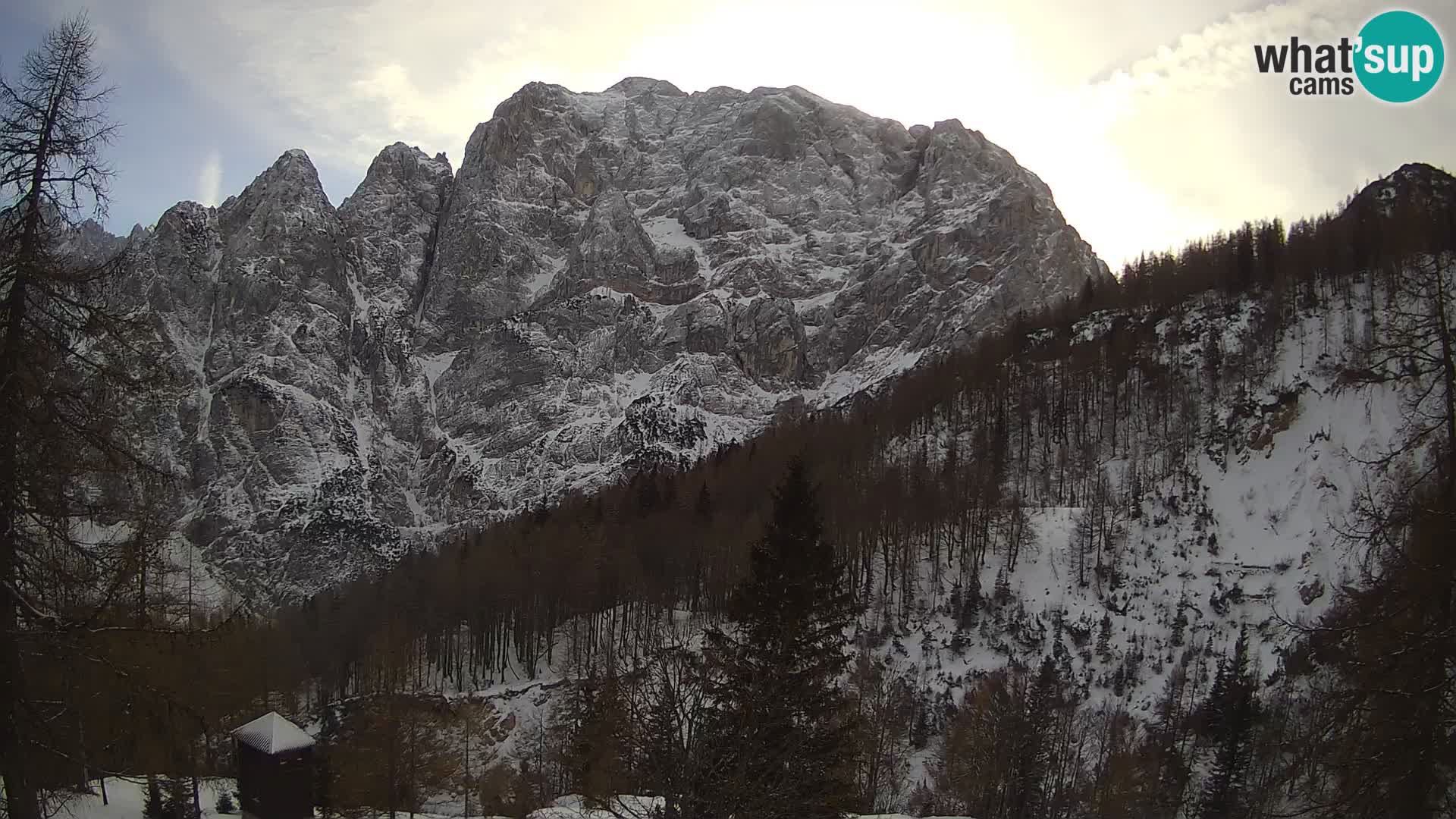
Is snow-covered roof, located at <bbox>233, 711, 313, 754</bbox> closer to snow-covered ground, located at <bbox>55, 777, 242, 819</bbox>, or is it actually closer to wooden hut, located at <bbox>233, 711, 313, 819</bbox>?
wooden hut, located at <bbox>233, 711, 313, 819</bbox>

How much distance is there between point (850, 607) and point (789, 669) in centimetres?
362

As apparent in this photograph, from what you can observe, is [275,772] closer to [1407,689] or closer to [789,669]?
[789,669]

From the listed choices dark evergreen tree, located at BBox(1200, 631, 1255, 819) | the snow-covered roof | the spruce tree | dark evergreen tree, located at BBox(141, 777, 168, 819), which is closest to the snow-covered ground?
dark evergreen tree, located at BBox(141, 777, 168, 819)

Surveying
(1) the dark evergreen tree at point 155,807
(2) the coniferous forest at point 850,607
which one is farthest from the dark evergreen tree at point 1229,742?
(1) the dark evergreen tree at point 155,807

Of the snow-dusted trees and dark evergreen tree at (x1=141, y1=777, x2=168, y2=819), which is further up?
the snow-dusted trees

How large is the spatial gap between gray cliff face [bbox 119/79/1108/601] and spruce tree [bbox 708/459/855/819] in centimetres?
12116

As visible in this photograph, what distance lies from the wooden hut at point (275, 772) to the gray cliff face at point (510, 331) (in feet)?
355

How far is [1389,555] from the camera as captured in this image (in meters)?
11.9

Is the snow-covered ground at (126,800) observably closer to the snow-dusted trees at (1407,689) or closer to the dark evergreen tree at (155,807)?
the dark evergreen tree at (155,807)

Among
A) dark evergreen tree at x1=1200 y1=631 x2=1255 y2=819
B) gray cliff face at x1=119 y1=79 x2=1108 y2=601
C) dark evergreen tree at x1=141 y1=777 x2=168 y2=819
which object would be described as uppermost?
gray cliff face at x1=119 y1=79 x2=1108 y2=601

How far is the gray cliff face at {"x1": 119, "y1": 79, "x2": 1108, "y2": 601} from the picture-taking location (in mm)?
145875

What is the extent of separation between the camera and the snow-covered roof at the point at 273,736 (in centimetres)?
3130

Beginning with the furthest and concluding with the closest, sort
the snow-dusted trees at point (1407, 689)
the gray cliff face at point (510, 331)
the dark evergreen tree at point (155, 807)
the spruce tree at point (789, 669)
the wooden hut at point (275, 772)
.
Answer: the gray cliff face at point (510, 331) → the wooden hut at point (275, 772) → the dark evergreen tree at point (155, 807) → the spruce tree at point (789, 669) → the snow-dusted trees at point (1407, 689)

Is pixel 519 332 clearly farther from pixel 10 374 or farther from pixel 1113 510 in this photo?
pixel 10 374
